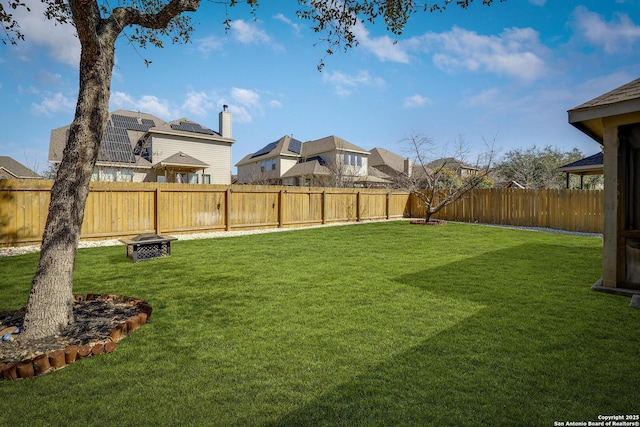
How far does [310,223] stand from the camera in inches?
580

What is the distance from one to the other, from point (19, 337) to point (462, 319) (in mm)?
4377

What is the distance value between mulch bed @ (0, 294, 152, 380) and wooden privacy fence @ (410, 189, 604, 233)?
51.4ft

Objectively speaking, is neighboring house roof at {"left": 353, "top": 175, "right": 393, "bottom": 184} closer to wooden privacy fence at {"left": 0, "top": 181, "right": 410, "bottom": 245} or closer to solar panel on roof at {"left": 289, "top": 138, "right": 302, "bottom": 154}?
solar panel on roof at {"left": 289, "top": 138, "right": 302, "bottom": 154}

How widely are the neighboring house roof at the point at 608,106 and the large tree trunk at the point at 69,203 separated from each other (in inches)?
248

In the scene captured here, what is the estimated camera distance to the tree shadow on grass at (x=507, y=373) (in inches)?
80.2

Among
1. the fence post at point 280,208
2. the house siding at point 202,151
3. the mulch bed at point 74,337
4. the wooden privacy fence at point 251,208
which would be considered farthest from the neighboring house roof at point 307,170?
the mulch bed at point 74,337

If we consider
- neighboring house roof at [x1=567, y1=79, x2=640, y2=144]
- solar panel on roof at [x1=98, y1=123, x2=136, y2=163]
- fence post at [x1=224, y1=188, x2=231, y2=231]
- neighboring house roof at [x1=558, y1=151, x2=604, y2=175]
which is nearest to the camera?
neighboring house roof at [x1=567, y1=79, x2=640, y2=144]

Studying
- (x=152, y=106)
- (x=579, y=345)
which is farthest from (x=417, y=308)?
(x=152, y=106)

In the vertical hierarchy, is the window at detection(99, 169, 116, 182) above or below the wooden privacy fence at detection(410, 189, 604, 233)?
above

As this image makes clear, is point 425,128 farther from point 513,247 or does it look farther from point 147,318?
point 147,318

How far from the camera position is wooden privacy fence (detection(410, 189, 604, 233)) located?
1315 centimetres

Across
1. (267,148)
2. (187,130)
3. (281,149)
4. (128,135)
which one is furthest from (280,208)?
(267,148)

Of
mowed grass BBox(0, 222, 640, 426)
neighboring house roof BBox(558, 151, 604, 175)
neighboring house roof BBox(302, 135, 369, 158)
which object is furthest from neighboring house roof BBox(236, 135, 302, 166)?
mowed grass BBox(0, 222, 640, 426)

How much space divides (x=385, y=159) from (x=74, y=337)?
37351mm
